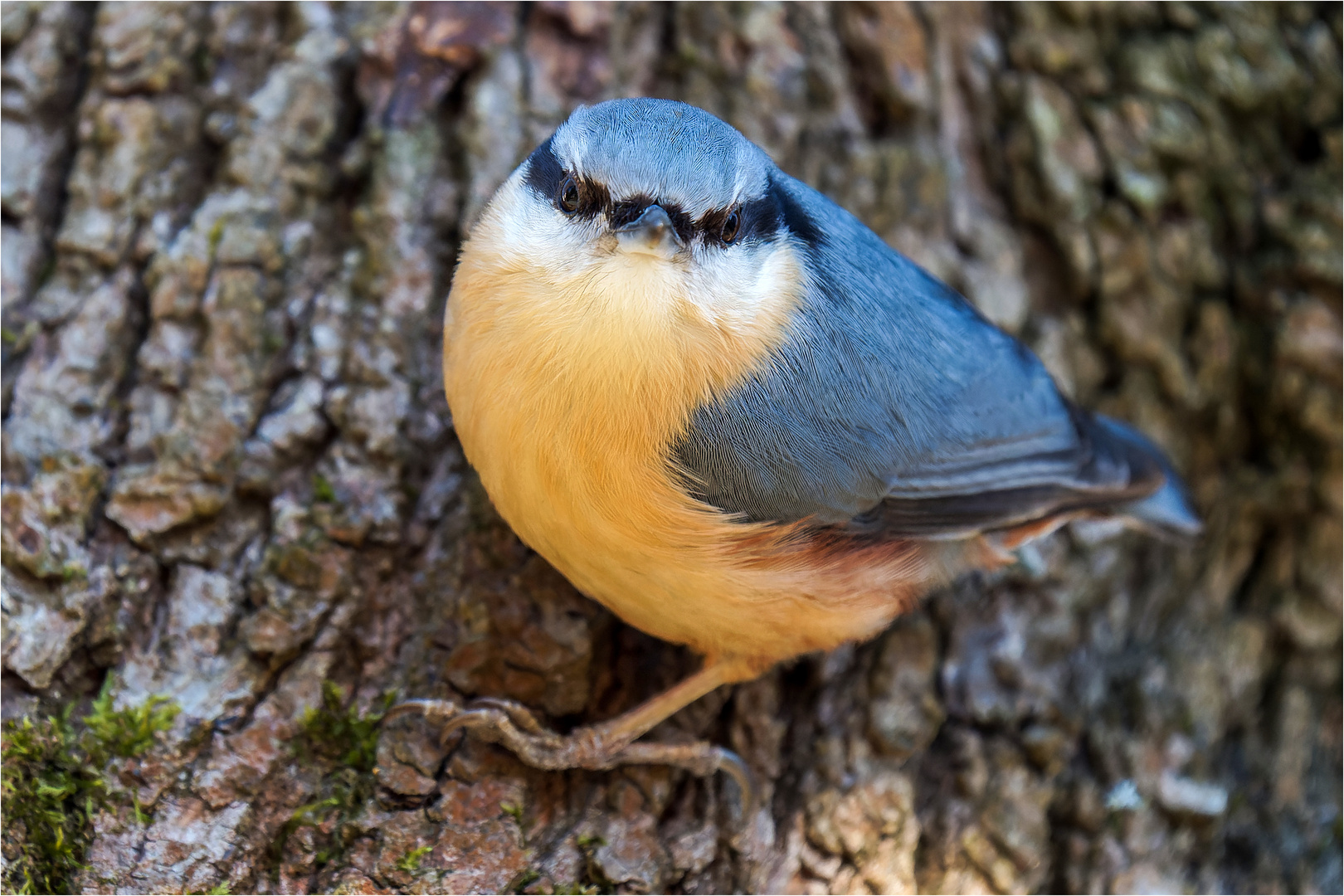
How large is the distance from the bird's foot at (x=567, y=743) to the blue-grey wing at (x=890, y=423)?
1.82ft

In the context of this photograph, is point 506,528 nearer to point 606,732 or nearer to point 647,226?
point 606,732

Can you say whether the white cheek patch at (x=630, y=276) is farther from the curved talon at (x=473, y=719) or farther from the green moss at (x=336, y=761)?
the green moss at (x=336, y=761)

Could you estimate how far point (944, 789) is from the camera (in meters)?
2.28

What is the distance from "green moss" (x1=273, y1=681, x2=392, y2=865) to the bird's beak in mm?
A: 1013

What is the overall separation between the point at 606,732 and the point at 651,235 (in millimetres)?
1012

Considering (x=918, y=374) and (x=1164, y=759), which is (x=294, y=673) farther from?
(x=1164, y=759)

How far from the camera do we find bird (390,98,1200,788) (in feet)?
5.73

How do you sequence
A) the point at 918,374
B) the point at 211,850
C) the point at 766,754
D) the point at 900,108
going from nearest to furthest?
the point at 211,850, the point at 918,374, the point at 766,754, the point at 900,108

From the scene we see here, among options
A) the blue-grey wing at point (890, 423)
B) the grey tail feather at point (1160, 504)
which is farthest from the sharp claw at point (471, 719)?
the grey tail feather at point (1160, 504)

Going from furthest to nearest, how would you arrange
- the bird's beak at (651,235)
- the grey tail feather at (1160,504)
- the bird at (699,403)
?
the grey tail feather at (1160,504)
the bird at (699,403)
the bird's beak at (651,235)

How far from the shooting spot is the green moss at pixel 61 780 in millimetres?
1699

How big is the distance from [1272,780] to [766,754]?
4.31ft

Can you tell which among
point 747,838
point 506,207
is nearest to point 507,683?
point 747,838

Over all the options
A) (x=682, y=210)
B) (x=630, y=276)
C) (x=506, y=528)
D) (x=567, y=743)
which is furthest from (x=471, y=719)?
(x=682, y=210)
